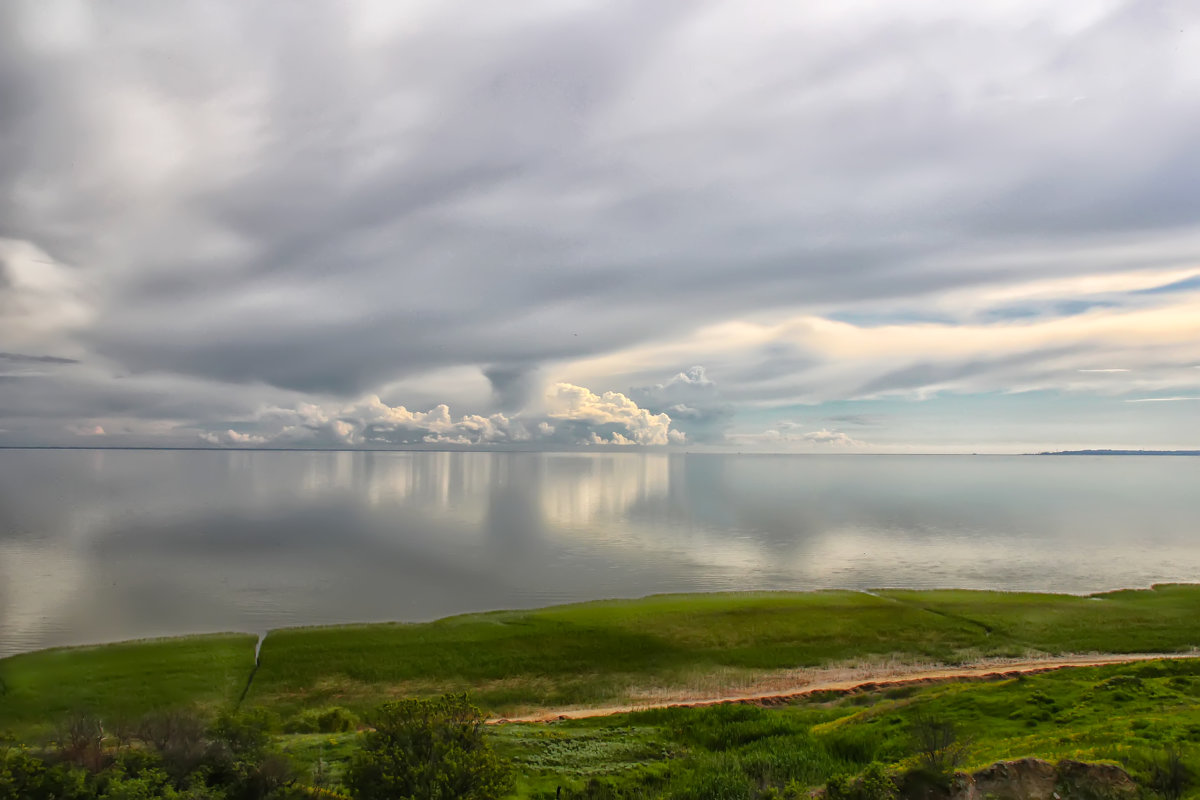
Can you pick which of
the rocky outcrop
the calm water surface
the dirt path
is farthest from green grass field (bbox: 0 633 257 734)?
the rocky outcrop

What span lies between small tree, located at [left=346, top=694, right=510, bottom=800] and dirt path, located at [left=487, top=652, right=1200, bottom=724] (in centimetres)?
1371

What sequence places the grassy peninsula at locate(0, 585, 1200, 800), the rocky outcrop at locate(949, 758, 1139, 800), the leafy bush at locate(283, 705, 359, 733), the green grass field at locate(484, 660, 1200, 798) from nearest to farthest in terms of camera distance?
the rocky outcrop at locate(949, 758, 1139, 800) < the green grass field at locate(484, 660, 1200, 798) < the grassy peninsula at locate(0, 585, 1200, 800) < the leafy bush at locate(283, 705, 359, 733)

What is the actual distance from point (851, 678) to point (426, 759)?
28497 mm

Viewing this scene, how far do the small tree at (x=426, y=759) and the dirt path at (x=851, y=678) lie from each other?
1371cm

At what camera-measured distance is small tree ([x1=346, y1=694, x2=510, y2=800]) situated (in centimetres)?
1431

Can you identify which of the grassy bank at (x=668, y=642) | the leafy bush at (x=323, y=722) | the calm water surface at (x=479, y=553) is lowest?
the calm water surface at (x=479, y=553)

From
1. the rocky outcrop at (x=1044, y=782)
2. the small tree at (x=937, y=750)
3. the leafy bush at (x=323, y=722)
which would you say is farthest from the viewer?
the leafy bush at (x=323, y=722)

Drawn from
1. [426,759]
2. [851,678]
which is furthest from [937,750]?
[851,678]

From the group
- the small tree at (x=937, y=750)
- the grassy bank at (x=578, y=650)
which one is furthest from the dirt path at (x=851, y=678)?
the small tree at (x=937, y=750)

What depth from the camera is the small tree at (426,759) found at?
14.3m

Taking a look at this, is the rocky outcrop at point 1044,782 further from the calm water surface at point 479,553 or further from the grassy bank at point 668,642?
the calm water surface at point 479,553

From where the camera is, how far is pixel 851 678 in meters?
35.4

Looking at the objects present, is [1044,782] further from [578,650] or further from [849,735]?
[578,650]

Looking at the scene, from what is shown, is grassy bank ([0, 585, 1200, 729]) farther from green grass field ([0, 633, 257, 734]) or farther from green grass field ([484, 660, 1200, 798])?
green grass field ([484, 660, 1200, 798])
